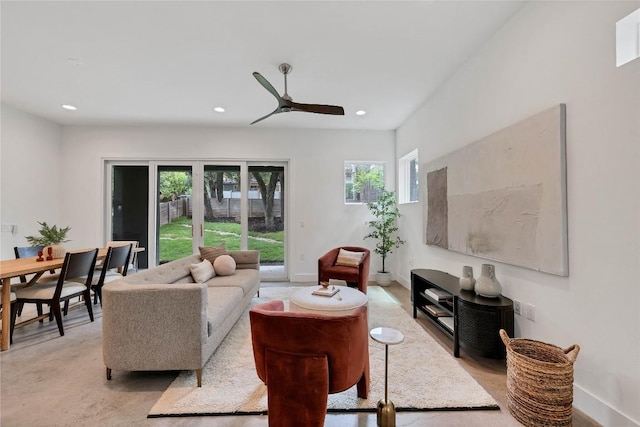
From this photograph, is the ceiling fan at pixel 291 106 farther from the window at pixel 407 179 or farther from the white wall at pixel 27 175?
the white wall at pixel 27 175

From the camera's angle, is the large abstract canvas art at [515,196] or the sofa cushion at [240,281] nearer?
the large abstract canvas art at [515,196]

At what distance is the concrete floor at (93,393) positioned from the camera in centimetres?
168

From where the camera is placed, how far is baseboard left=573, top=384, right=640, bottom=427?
1.50m

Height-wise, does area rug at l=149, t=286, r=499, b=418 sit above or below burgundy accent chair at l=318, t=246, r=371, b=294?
below

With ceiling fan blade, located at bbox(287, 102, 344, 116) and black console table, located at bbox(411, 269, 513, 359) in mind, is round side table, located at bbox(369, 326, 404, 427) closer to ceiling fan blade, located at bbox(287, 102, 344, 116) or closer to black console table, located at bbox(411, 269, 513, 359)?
black console table, located at bbox(411, 269, 513, 359)

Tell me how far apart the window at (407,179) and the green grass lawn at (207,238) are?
2422 mm

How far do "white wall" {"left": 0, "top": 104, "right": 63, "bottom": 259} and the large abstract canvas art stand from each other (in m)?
6.21

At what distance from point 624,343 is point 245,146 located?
5.20m

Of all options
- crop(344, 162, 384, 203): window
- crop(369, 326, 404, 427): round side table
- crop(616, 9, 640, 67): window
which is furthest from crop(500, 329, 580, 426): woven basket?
crop(344, 162, 384, 203): window

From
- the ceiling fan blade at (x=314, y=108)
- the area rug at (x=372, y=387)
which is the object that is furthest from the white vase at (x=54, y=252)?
the ceiling fan blade at (x=314, y=108)

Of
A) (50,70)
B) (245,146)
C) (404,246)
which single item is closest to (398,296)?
(404,246)

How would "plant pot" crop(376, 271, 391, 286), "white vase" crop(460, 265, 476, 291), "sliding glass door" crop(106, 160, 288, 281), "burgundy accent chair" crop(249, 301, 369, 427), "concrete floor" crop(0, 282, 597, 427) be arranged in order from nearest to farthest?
"burgundy accent chair" crop(249, 301, 369, 427) → "concrete floor" crop(0, 282, 597, 427) → "white vase" crop(460, 265, 476, 291) → "plant pot" crop(376, 271, 391, 286) → "sliding glass door" crop(106, 160, 288, 281)

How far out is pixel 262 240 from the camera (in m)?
5.38

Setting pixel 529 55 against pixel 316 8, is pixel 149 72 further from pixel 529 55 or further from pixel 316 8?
pixel 529 55
